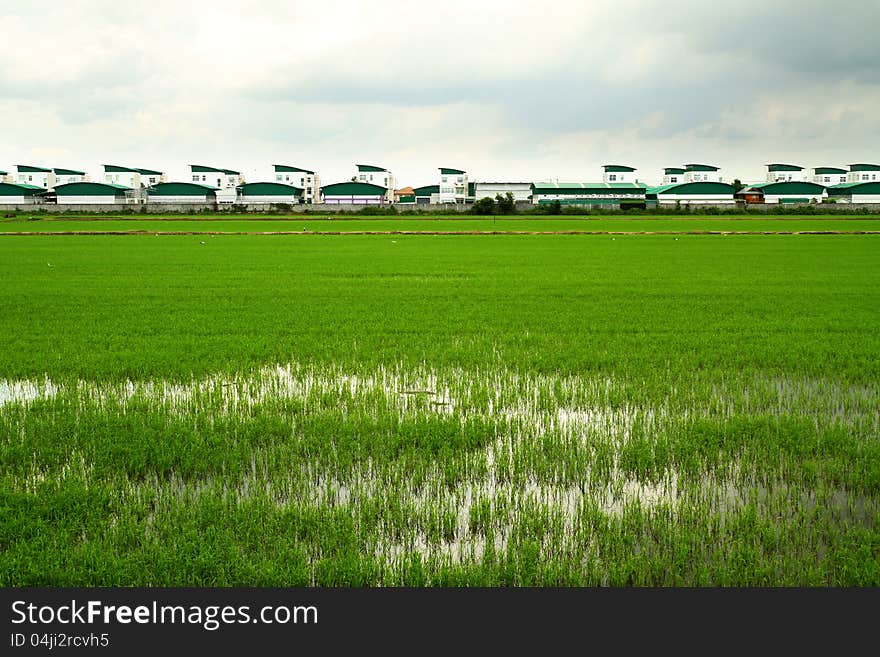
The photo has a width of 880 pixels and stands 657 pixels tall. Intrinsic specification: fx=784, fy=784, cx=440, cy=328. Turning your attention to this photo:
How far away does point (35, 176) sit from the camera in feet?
388

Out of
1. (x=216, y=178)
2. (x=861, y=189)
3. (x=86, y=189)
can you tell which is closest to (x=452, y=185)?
(x=216, y=178)

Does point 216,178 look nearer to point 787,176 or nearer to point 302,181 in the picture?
point 302,181

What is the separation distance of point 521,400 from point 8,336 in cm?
876

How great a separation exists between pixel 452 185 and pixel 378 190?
10.1 metres

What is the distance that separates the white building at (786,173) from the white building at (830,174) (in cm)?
320

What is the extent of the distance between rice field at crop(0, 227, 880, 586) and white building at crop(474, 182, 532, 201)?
293 ft

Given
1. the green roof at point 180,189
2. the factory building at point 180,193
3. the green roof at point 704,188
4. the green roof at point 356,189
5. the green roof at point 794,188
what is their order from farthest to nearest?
the green roof at point 356,189 → the green roof at point 794,188 → the green roof at point 704,188 → the green roof at point 180,189 → the factory building at point 180,193

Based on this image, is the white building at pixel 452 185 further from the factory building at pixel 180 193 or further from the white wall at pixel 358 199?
the factory building at pixel 180 193

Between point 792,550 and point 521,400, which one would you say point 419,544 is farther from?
point 521,400

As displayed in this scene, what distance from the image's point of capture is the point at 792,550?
193 inches

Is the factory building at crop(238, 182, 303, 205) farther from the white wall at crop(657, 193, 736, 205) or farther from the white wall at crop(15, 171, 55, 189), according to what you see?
the white wall at crop(657, 193, 736, 205)

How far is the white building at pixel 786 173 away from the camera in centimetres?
12088

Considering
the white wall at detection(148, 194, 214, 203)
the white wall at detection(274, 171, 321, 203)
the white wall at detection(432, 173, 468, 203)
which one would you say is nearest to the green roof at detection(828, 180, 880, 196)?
the white wall at detection(432, 173, 468, 203)

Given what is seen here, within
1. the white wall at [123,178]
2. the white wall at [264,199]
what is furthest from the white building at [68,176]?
the white wall at [264,199]
